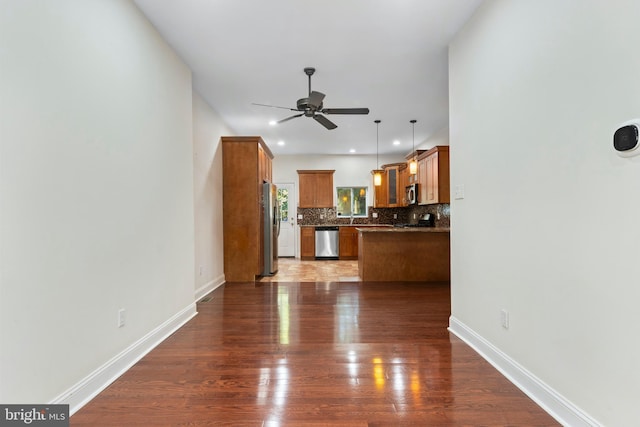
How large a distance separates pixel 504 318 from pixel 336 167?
21.3 ft

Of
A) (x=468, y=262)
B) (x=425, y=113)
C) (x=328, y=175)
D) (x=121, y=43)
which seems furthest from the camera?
(x=328, y=175)

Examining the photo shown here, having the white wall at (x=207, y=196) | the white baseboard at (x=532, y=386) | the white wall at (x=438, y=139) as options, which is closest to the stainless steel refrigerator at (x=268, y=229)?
the white wall at (x=207, y=196)

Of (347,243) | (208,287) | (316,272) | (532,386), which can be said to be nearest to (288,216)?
(347,243)

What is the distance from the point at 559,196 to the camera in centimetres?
158

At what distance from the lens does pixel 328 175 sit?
8.04 m

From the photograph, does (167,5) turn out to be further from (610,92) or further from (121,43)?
(610,92)

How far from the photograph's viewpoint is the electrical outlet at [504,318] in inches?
79.0

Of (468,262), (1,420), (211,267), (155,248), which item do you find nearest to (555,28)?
(468,262)

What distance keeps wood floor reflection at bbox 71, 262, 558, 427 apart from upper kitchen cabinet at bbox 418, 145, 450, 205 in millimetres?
2438

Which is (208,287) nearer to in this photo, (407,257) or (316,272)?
(316,272)

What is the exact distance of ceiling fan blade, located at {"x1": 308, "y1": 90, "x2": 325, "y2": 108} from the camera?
10.6ft

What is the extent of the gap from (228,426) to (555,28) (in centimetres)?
263

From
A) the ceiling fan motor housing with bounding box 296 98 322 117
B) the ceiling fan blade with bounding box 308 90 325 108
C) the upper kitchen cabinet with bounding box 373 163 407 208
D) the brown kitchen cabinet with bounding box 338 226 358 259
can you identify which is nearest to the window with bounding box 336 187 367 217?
the upper kitchen cabinet with bounding box 373 163 407 208

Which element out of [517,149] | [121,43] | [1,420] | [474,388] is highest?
[121,43]
